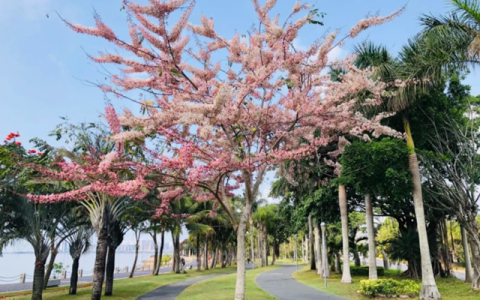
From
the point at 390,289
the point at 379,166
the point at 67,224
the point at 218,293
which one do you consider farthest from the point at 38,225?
the point at 390,289

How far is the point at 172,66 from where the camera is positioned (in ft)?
26.1

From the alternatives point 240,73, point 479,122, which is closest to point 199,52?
point 240,73

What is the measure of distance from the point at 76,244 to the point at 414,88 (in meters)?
17.8

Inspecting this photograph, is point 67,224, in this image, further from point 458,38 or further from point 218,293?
point 458,38

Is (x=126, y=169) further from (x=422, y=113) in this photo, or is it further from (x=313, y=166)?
(x=422, y=113)

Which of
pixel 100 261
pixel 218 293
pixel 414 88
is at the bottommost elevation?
pixel 218 293

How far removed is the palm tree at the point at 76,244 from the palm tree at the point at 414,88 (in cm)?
1548

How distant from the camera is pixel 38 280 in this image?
13.2m

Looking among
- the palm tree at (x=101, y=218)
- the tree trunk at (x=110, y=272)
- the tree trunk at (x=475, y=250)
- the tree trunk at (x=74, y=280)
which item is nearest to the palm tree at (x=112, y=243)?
the tree trunk at (x=110, y=272)

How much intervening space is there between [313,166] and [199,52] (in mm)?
10075

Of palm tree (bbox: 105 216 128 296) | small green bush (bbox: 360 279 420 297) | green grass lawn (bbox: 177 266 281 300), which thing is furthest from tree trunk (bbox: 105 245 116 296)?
small green bush (bbox: 360 279 420 297)

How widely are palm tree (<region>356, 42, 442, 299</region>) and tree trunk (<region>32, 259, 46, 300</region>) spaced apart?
14.7m

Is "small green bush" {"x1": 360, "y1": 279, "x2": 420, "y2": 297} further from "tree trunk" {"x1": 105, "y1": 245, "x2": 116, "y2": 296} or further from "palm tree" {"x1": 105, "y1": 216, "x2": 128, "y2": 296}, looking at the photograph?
"tree trunk" {"x1": 105, "y1": 245, "x2": 116, "y2": 296}

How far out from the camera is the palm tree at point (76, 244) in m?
16.5
